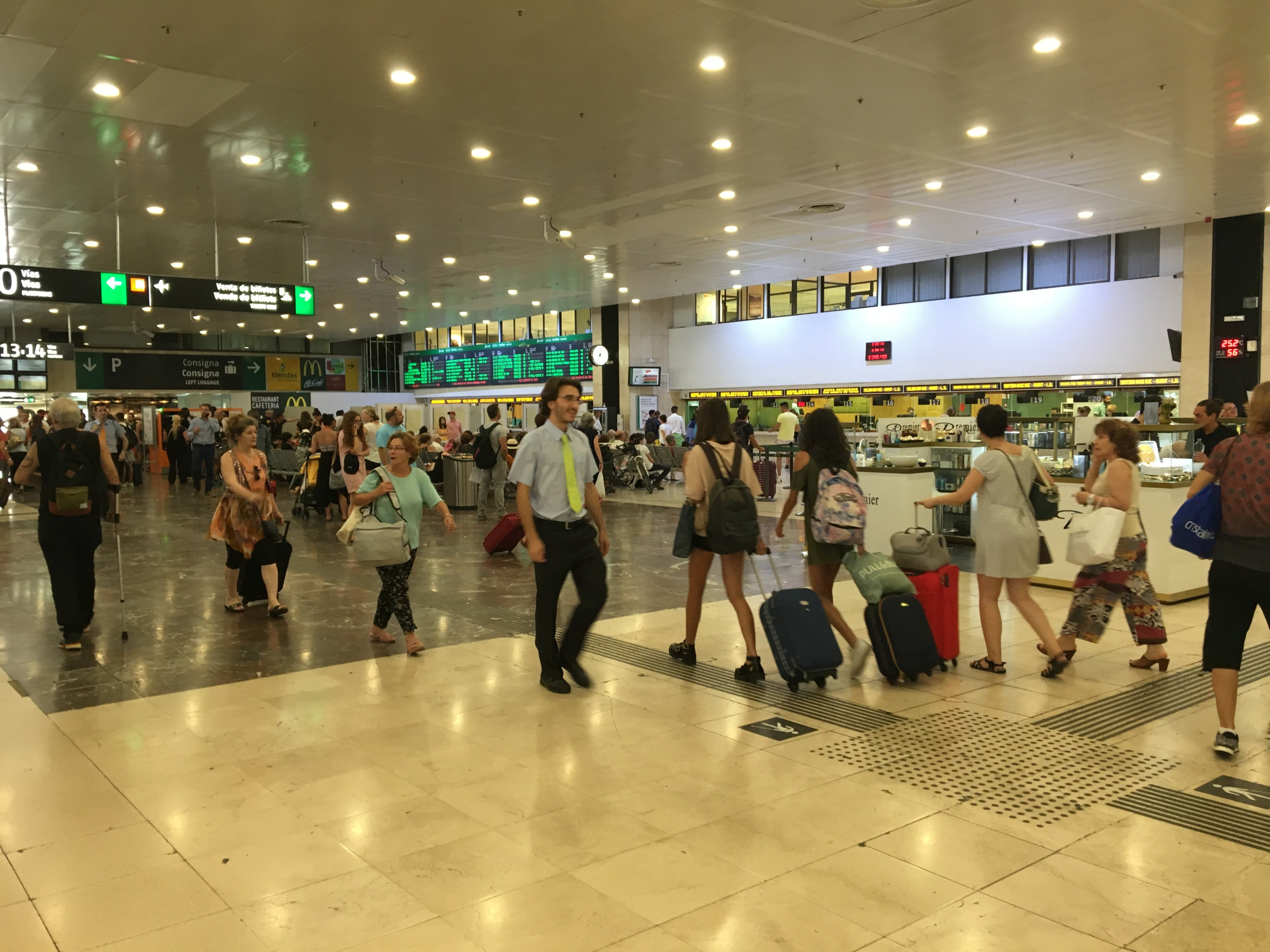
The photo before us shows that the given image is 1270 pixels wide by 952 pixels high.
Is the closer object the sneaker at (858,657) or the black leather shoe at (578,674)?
the black leather shoe at (578,674)

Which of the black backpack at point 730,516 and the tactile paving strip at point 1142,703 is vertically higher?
the black backpack at point 730,516

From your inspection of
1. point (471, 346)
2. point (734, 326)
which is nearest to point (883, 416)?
point (734, 326)

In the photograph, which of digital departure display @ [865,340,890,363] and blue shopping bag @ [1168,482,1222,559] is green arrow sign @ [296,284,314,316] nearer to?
blue shopping bag @ [1168,482,1222,559]

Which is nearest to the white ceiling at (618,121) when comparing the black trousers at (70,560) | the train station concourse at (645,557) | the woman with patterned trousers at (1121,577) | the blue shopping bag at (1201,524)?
the train station concourse at (645,557)

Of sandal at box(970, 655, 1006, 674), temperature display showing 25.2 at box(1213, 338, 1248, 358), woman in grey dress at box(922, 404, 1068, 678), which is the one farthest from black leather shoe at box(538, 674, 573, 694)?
temperature display showing 25.2 at box(1213, 338, 1248, 358)

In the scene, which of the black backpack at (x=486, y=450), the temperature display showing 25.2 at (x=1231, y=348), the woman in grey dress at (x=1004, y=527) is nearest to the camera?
the woman in grey dress at (x=1004, y=527)

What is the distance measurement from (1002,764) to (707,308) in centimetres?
2457

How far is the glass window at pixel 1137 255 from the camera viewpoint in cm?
1833

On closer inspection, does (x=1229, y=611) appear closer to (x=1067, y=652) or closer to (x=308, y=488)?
(x=1067, y=652)

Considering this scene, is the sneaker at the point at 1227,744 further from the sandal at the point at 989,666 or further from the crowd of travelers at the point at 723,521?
the sandal at the point at 989,666

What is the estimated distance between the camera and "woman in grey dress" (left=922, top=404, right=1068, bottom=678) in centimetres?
544

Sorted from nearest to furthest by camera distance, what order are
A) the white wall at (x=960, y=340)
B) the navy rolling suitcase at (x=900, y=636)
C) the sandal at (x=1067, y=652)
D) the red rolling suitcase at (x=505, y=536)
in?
the navy rolling suitcase at (x=900, y=636) < the sandal at (x=1067, y=652) < the red rolling suitcase at (x=505, y=536) < the white wall at (x=960, y=340)

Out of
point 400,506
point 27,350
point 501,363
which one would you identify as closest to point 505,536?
point 400,506

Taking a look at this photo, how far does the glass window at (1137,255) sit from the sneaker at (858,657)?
51.2 feet
